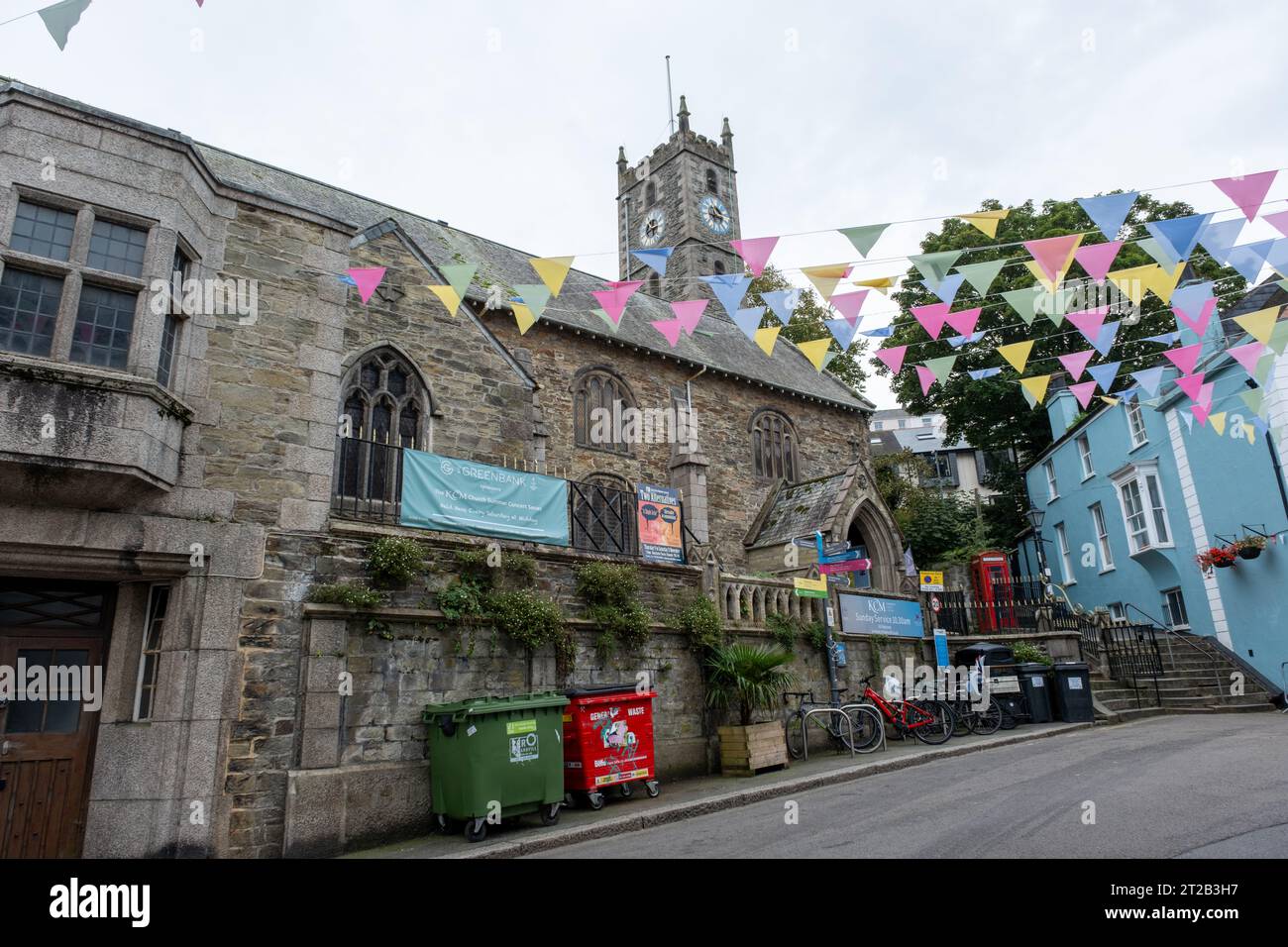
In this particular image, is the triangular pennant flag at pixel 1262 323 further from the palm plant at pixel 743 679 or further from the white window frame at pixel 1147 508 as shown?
the white window frame at pixel 1147 508

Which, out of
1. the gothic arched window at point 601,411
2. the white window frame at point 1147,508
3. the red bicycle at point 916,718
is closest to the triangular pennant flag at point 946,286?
the red bicycle at point 916,718

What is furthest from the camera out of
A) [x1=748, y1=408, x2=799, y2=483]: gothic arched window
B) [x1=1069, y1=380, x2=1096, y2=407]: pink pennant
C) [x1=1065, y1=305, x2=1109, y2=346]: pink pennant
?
[x1=748, y1=408, x2=799, y2=483]: gothic arched window

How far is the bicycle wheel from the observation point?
1288cm

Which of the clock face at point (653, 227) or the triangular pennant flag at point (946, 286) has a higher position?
the clock face at point (653, 227)

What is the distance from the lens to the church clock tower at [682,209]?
34.8 m

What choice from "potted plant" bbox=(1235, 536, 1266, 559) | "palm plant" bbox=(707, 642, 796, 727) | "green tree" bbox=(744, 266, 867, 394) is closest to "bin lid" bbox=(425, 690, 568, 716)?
"palm plant" bbox=(707, 642, 796, 727)

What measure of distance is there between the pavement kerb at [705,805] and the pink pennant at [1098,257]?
22.1 feet

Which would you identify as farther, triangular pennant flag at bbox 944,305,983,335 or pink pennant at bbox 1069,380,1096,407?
pink pennant at bbox 1069,380,1096,407

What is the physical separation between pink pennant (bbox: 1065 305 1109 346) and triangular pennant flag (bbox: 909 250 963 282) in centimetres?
211

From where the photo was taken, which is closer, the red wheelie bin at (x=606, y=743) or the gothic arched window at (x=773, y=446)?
the red wheelie bin at (x=606, y=743)

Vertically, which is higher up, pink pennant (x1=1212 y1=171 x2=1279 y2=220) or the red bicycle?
pink pennant (x1=1212 y1=171 x2=1279 y2=220)

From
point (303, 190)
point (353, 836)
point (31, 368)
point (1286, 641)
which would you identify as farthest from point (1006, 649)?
point (303, 190)

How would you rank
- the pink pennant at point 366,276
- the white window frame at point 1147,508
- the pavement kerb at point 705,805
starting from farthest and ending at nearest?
the white window frame at point 1147,508 → the pink pennant at point 366,276 → the pavement kerb at point 705,805

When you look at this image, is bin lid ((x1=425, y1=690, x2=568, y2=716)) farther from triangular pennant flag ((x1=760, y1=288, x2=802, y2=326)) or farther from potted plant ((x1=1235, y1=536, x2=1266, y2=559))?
potted plant ((x1=1235, y1=536, x2=1266, y2=559))
